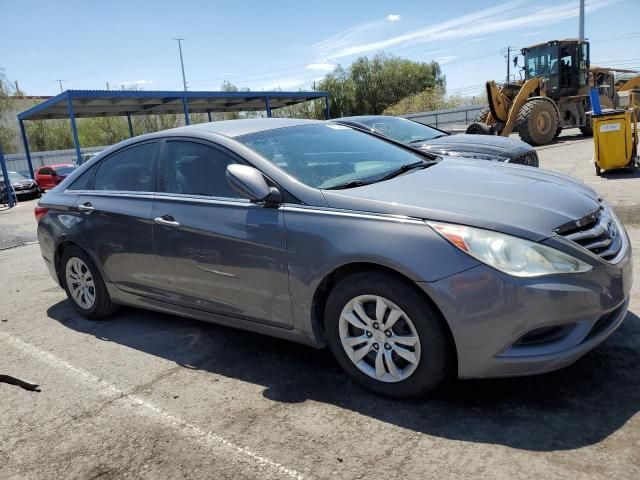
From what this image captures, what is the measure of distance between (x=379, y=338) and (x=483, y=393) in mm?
641

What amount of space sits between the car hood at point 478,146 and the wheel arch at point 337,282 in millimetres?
4639

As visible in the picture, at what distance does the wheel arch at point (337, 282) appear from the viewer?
108 inches

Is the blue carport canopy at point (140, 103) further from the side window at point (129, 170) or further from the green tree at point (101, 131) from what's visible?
the green tree at point (101, 131)

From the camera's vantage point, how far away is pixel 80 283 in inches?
191

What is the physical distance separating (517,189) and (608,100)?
20.3m

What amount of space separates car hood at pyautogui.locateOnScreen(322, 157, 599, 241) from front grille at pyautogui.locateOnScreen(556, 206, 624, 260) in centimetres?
4

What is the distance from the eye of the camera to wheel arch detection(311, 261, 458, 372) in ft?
9.02

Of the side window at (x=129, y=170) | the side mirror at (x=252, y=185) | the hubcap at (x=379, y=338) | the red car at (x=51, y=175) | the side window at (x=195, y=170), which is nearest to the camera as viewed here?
the hubcap at (x=379, y=338)

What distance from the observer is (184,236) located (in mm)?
3730

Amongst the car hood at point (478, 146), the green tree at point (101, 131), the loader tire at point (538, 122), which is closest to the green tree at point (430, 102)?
the green tree at point (101, 131)

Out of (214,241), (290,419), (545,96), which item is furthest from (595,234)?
(545,96)

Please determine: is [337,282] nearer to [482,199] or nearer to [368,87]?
[482,199]

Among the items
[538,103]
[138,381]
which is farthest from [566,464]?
[538,103]

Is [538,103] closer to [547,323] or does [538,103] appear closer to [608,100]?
[608,100]
